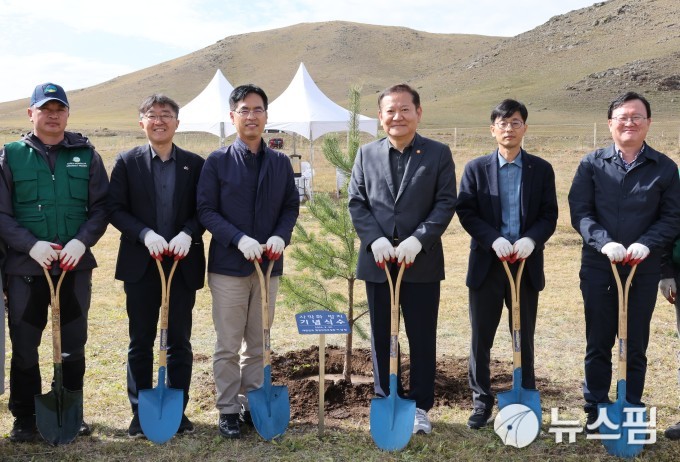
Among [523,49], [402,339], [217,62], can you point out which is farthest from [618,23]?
[402,339]

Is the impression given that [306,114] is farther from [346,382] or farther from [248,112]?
[248,112]

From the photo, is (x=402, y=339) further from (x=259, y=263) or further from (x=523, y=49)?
(x=523, y=49)

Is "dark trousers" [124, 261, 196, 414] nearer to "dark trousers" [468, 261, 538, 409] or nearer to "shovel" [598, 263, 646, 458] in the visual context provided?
"dark trousers" [468, 261, 538, 409]

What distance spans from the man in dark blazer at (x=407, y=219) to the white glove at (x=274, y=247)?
0.48 m

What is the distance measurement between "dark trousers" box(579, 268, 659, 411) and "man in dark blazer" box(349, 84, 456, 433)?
911mm

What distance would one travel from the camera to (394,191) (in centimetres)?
393

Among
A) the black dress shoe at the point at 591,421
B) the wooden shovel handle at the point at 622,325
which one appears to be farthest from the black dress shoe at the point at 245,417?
the wooden shovel handle at the point at 622,325

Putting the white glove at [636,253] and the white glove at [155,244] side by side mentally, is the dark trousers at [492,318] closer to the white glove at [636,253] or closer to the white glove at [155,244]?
the white glove at [636,253]

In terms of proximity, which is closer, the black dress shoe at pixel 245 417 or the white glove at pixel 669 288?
the white glove at pixel 669 288

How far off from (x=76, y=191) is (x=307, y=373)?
8.03 ft

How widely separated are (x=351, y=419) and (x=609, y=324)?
173 cm

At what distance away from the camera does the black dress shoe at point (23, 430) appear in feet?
12.8

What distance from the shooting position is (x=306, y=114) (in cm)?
1547

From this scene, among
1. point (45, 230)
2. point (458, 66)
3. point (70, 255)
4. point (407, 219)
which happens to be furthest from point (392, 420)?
point (458, 66)
